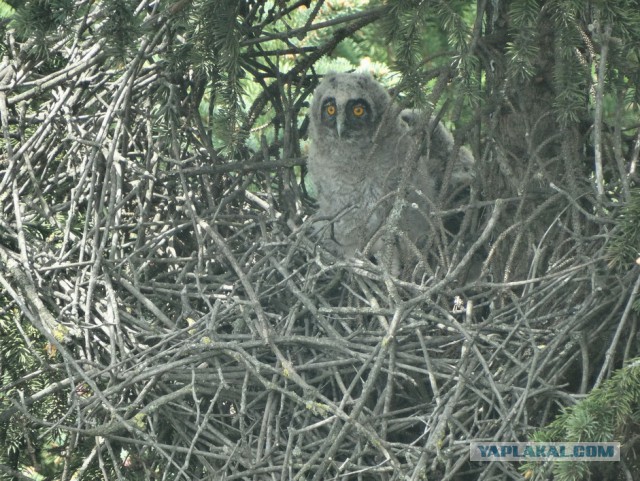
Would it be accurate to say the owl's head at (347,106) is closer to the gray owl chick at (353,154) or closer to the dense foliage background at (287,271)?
the gray owl chick at (353,154)

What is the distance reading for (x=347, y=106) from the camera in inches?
164

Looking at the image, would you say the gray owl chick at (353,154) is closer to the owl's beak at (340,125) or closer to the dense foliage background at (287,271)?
the owl's beak at (340,125)

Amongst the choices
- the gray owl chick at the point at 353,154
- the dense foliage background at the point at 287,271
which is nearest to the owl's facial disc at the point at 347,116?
the gray owl chick at the point at 353,154

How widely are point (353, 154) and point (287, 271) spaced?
1.20 m

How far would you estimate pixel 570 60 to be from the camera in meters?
2.88

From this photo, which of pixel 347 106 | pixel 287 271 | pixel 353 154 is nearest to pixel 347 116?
pixel 347 106

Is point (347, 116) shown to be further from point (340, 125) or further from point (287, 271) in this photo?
point (287, 271)

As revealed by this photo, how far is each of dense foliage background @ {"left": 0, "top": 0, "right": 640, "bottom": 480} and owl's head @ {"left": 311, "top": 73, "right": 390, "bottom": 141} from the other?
239 millimetres

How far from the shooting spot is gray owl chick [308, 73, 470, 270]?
406 cm

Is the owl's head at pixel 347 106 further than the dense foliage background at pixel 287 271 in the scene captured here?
Yes

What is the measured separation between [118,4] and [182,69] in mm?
866

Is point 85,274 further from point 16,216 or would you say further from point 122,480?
point 122,480

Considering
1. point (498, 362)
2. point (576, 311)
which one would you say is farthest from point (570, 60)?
point (498, 362)

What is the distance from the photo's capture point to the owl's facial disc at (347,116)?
4152 millimetres
